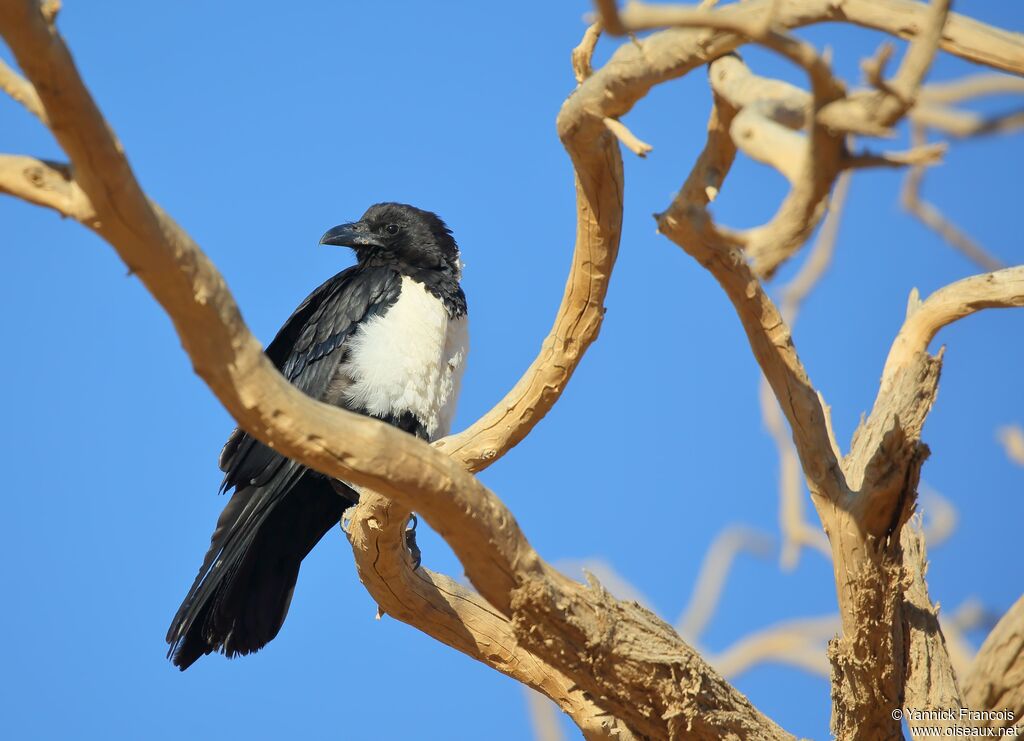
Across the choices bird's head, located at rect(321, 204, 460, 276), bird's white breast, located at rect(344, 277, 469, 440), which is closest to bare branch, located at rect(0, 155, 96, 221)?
bird's white breast, located at rect(344, 277, 469, 440)

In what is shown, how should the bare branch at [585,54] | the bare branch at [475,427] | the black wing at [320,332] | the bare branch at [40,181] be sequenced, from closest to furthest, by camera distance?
the bare branch at [475,427]
the bare branch at [40,181]
the bare branch at [585,54]
the black wing at [320,332]

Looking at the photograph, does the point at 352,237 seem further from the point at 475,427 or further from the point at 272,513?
the point at 475,427

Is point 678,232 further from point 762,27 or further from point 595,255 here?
point 762,27

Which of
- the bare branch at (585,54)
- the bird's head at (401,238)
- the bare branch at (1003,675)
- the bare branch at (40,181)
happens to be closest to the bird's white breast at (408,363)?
the bird's head at (401,238)

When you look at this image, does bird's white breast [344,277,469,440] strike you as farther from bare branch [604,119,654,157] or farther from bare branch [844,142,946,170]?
bare branch [844,142,946,170]

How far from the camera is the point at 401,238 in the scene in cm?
592

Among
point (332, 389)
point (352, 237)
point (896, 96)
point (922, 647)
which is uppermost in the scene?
point (352, 237)

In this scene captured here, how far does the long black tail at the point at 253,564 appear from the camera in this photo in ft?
15.1

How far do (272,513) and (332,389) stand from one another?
0.67m

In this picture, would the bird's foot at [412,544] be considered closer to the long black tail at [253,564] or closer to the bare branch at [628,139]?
the long black tail at [253,564]

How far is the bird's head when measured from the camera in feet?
19.0

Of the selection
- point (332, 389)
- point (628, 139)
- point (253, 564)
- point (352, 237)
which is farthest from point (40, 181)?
point (352, 237)

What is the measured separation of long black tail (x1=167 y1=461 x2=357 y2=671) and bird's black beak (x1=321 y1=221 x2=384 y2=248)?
4.59 ft

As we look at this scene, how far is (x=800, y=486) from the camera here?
7473 mm
